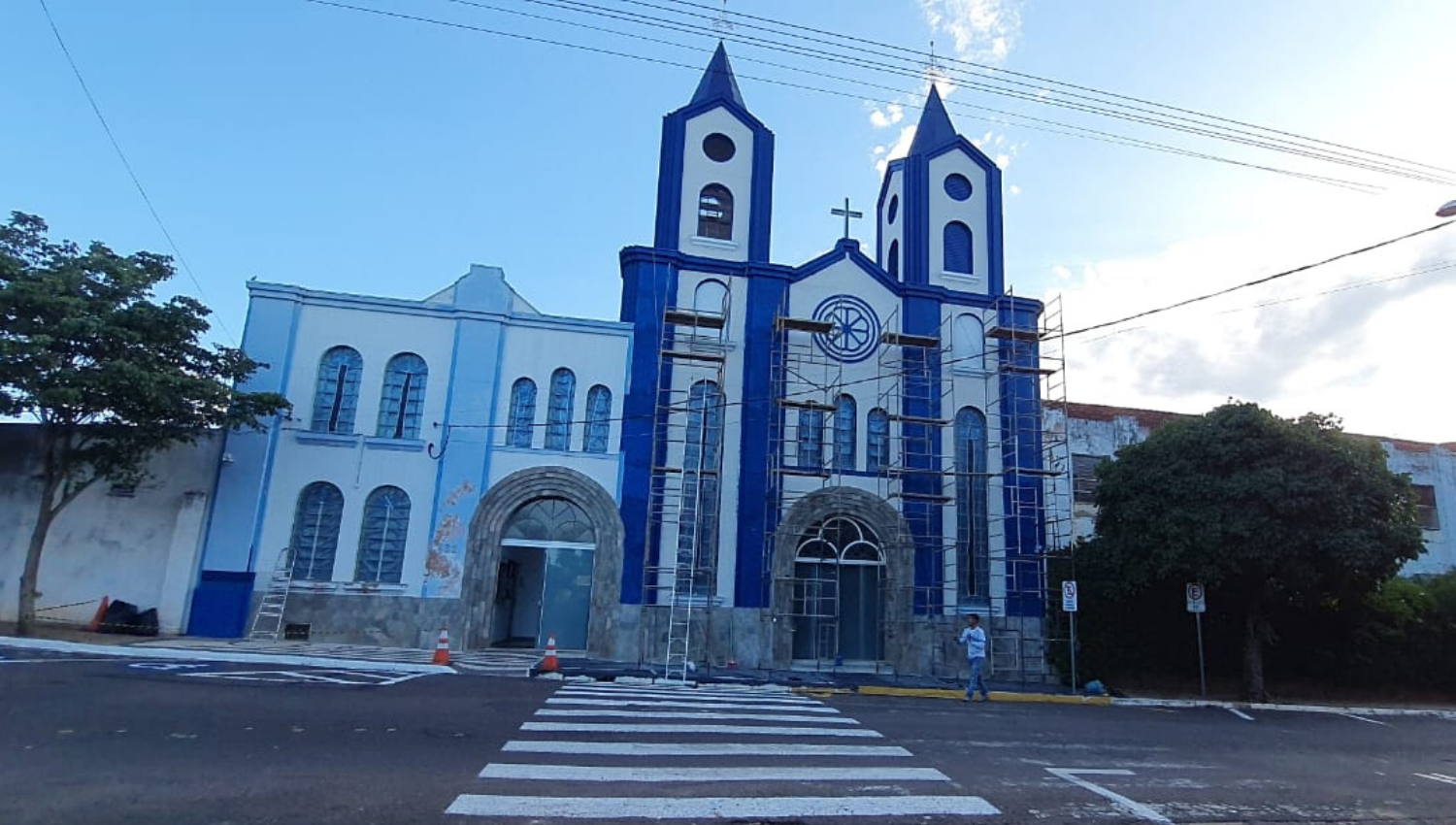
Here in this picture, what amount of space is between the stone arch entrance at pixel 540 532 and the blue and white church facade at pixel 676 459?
0.17ft

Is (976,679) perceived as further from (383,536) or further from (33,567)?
(33,567)

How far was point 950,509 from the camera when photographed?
2058cm

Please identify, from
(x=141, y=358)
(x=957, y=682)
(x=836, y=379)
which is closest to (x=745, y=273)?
(x=836, y=379)

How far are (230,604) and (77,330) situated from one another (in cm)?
611

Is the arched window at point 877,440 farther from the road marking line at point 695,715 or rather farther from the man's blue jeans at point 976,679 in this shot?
the road marking line at point 695,715

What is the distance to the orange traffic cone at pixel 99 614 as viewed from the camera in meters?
16.9

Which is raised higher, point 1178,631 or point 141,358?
point 141,358

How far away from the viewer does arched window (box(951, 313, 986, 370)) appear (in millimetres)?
21906

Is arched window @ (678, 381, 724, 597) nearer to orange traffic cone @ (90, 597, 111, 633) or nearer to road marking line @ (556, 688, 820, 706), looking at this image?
road marking line @ (556, 688, 820, 706)

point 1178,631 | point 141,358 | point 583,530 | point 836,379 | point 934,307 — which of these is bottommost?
point 1178,631

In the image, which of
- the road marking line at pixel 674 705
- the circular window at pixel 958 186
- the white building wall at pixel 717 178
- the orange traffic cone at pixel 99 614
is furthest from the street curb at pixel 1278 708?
the orange traffic cone at pixel 99 614

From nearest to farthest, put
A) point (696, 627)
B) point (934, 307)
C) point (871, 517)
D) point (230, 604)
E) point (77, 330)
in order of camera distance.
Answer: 1. point (77, 330)
2. point (230, 604)
3. point (696, 627)
4. point (871, 517)
5. point (934, 307)

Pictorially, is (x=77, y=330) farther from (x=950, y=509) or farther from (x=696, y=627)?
(x=950, y=509)

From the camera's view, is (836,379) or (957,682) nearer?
(957,682)
